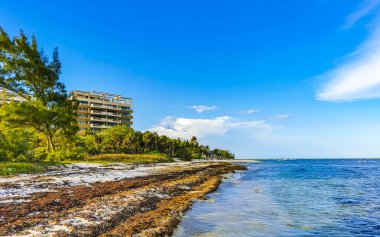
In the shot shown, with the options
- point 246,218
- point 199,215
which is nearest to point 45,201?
point 199,215

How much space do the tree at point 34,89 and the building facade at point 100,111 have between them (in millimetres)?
70676

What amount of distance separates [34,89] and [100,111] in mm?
78400

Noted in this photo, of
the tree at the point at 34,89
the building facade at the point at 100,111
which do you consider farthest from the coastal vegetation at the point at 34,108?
the building facade at the point at 100,111

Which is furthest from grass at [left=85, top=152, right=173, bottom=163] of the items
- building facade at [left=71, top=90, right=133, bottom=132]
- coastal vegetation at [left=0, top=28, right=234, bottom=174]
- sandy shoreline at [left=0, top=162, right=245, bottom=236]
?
building facade at [left=71, top=90, right=133, bottom=132]

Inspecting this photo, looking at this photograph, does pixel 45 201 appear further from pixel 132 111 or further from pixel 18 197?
pixel 132 111

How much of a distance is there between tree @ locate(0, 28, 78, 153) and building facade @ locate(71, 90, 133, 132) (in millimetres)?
→ 70676

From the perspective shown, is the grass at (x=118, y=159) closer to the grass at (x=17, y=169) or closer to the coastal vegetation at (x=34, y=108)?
the coastal vegetation at (x=34, y=108)

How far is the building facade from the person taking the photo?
113 metres

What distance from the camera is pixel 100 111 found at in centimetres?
11725

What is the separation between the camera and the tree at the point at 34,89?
36.4 m

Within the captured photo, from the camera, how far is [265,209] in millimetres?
14117

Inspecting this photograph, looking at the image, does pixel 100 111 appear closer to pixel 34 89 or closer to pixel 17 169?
pixel 34 89

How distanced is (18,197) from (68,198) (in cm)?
204

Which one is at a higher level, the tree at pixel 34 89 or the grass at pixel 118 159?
the tree at pixel 34 89
